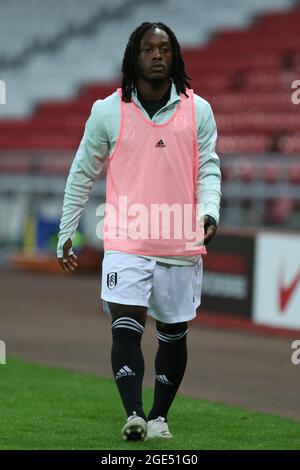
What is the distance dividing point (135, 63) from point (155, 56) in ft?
0.50

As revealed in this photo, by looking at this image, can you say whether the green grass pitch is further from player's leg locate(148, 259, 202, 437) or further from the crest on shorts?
the crest on shorts

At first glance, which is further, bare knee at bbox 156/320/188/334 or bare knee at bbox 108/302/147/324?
bare knee at bbox 156/320/188/334

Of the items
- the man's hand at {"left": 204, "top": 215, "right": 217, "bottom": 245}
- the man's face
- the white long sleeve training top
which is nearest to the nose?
the man's face

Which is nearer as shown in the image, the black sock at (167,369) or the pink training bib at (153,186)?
the pink training bib at (153,186)

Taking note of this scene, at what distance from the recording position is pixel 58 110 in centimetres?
2903

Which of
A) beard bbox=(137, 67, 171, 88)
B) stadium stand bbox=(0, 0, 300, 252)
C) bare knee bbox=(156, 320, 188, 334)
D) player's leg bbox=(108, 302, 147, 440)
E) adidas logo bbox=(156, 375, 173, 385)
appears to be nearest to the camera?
player's leg bbox=(108, 302, 147, 440)

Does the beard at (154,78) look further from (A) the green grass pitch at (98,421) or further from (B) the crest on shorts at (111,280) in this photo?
(A) the green grass pitch at (98,421)

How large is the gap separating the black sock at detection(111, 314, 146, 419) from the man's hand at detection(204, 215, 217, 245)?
1.69 ft

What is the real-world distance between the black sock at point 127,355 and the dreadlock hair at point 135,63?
43.2 inches

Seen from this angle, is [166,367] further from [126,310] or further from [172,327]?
[126,310]

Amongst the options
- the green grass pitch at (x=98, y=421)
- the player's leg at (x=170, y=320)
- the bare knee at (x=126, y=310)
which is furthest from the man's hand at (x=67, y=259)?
the green grass pitch at (x=98, y=421)

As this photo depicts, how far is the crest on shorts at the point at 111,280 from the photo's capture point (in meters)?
5.81

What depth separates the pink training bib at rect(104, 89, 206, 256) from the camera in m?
5.81
